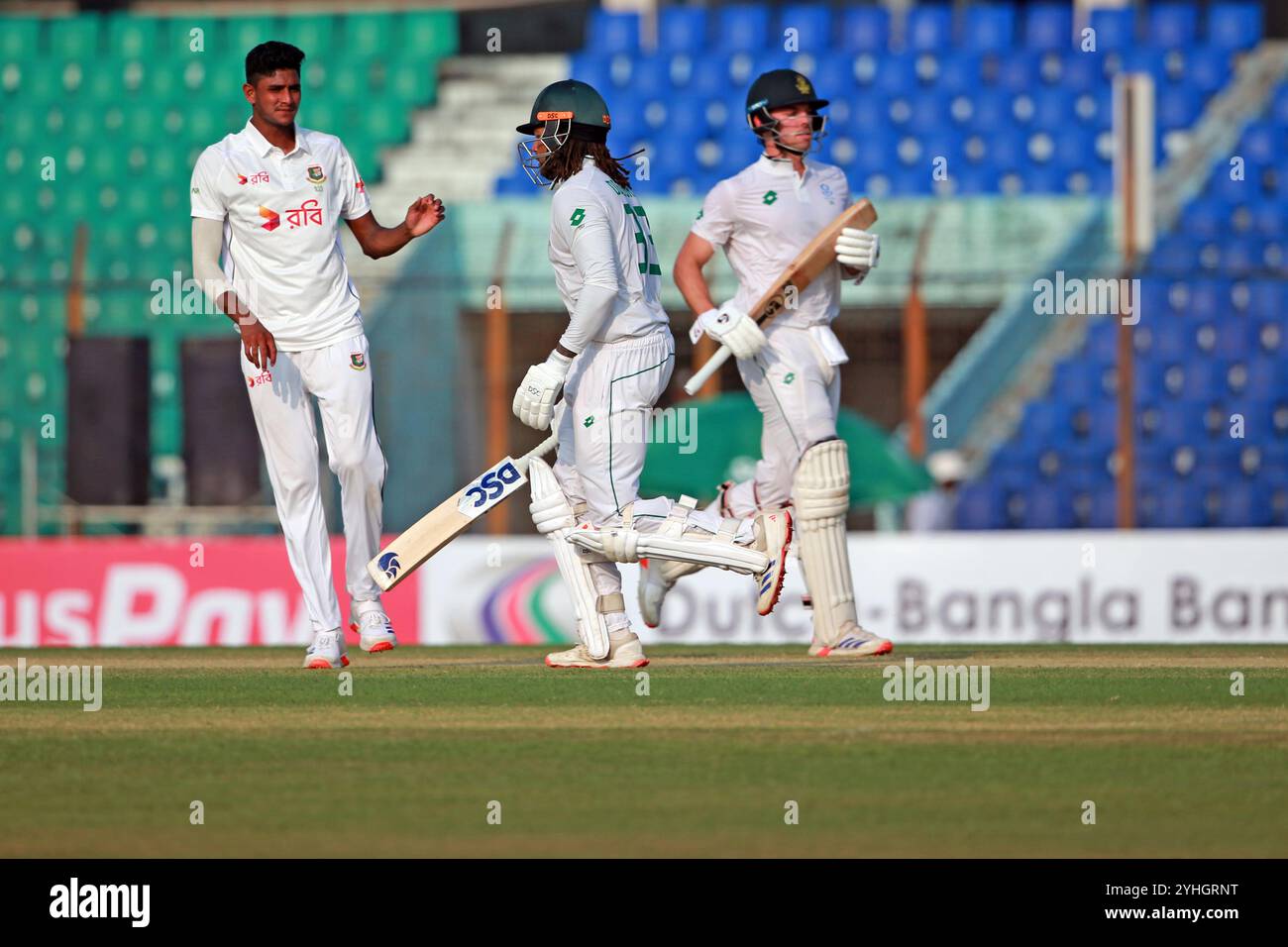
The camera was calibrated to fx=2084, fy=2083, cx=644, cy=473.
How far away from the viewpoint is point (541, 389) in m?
7.28

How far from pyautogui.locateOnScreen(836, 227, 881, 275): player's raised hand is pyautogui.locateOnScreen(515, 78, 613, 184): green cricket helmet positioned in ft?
3.42

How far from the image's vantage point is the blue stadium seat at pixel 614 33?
20.1 meters

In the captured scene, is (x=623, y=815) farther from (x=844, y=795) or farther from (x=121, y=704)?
(x=121, y=704)

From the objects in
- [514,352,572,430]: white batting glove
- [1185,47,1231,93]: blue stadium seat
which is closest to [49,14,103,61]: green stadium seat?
[1185,47,1231,93]: blue stadium seat

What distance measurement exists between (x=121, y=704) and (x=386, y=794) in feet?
7.04

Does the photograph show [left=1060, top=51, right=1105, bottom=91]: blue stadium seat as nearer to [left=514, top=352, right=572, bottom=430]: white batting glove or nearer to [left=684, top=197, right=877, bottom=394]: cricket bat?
[left=684, top=197, right=877, bottom=394]: cricket bat

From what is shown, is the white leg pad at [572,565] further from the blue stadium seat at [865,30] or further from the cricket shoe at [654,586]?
the blue stadium seat at [865,30]

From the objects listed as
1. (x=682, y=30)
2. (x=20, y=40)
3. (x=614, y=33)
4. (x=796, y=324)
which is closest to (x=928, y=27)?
Answer: (x=682, y=30)

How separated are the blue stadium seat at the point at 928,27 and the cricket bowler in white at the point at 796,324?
11736 mm

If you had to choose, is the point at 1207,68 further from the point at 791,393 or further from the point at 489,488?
the point at 489,488

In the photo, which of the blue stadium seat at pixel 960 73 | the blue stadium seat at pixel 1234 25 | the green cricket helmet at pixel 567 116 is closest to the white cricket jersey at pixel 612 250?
the green cricket helmet at pixel 567 116

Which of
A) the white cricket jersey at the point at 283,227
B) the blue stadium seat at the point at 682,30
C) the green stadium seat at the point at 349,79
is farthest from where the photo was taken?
the green stadium seat at the point at 349,79

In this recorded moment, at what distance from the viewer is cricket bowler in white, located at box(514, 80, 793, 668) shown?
7328mm

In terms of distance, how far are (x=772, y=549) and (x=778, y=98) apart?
5.71 ft
